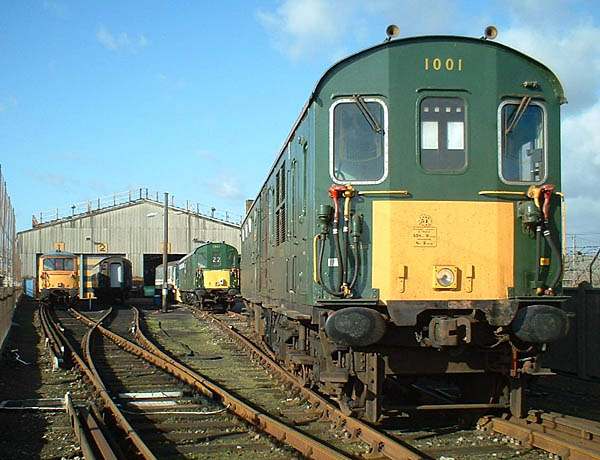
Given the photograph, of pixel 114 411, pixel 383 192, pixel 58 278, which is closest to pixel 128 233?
pixel 58 278

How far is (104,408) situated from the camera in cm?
858

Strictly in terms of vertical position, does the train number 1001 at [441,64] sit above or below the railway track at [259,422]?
above

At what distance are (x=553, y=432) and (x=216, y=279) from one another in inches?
967

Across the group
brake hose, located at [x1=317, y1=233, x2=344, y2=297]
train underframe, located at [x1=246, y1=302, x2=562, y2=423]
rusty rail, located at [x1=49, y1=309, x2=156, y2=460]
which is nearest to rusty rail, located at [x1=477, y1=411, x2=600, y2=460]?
train underframe, located at [x1=246, y1=302, x2=562, y2=423]

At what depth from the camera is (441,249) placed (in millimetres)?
7086

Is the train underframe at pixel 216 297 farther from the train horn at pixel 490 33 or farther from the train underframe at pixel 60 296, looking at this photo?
the train horn at pixel 490 33

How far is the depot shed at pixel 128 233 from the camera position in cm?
5231

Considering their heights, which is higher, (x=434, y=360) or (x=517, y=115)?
(x=517, y=115)

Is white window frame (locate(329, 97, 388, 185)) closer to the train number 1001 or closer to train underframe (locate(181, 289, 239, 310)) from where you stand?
the train number 1001

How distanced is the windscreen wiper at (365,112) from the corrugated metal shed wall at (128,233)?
4586 cm

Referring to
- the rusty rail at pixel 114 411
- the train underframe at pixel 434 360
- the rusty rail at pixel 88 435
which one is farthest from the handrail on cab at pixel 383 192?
the rusty rail at pixel 88 435

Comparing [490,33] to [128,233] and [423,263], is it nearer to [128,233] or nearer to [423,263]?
[423,263]

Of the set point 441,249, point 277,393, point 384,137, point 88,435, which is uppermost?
point 384,137

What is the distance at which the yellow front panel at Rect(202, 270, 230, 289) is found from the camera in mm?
30734
